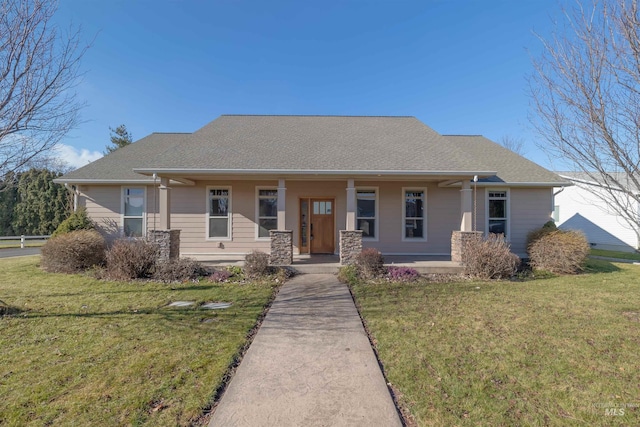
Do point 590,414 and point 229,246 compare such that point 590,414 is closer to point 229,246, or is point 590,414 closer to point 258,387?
point 258,387

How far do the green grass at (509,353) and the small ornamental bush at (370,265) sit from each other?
109 centimetres

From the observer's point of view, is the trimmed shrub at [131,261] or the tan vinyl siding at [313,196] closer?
the trimmed shrub at [131,261]

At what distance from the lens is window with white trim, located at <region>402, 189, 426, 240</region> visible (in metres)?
10.6

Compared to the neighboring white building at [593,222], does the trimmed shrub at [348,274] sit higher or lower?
lower

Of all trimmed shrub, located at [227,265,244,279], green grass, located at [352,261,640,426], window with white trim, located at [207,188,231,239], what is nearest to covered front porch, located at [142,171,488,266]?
window with white trim, located at [207,188,231,239]

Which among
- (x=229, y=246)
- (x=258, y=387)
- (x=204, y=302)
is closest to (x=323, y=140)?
(x=229, y=246)

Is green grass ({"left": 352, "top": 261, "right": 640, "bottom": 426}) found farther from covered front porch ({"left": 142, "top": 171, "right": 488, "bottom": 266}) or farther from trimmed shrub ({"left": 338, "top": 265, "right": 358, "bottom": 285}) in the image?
covered front porch ({"left": 142, "top": 171, "right": 488, "bottom": 266})

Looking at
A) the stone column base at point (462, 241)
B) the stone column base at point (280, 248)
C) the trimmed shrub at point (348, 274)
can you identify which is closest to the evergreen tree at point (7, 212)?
the stone column base at point (280, 248)

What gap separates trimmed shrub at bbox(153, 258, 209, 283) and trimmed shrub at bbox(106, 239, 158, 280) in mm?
258

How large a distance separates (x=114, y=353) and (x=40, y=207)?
1086 inches

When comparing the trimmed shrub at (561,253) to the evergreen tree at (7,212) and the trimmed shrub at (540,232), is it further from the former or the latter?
the evergreen tree at (7,212)

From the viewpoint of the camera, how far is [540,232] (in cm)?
981

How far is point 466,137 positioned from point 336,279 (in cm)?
1076

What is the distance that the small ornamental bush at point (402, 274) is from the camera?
749 cm
